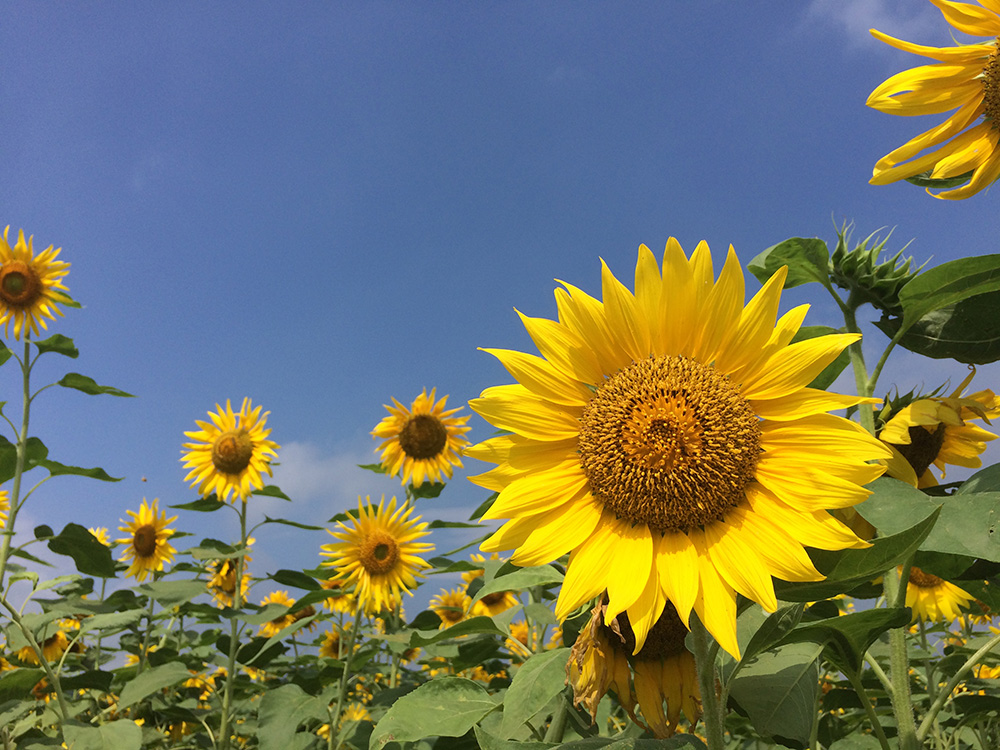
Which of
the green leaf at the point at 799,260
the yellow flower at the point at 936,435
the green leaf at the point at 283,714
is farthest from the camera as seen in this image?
the green leaf at the point at 283,714

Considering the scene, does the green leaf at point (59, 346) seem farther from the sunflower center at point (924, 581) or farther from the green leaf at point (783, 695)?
the sunflower center at point (924, 581)

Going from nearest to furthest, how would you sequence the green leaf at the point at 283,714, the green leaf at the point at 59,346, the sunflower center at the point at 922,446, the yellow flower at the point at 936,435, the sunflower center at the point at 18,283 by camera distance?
the yellow flower at the point at 936,435 < the sunflower center at the point at 922,446 < the green leaf at the point at 283,714 < the green leaf at the point at 59,346 < the sunflower center at the point at 18,283

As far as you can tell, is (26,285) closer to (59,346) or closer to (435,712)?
(59,346)

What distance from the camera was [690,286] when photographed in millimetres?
1508

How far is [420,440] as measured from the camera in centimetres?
614

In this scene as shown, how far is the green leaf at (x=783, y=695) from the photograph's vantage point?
1505 millimetres

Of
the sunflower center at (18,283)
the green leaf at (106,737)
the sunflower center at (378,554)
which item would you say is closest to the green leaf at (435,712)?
the green leaf at (106,737)

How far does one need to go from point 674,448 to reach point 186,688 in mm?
6191

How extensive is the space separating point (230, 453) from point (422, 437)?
1.59 m

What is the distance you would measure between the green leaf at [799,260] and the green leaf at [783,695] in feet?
3.29

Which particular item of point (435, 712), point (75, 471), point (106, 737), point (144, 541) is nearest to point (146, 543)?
point (144, 541)

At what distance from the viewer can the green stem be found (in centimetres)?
139

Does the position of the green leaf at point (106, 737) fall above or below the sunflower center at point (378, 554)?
below

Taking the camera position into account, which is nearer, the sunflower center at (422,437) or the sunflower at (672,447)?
the sunflower at (672,447)
